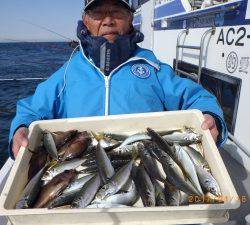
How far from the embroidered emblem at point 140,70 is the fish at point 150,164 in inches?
31.4

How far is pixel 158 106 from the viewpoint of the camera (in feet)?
10.3

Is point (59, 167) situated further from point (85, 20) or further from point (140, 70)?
point (85, 20)

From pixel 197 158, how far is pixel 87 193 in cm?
93

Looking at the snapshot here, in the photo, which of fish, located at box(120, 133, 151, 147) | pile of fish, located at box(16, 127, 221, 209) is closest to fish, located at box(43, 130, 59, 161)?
pile of fish, located at box(16, 127, 221, 209)

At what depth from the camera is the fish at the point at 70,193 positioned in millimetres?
2116

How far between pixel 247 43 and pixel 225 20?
0.69 metres

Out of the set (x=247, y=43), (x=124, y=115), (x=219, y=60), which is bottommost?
(x=124, y=115)

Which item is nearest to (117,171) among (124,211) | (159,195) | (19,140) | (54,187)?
(159,195)

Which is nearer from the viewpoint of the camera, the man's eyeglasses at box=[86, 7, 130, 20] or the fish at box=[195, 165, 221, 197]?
the fish at box=[195, 165, 221, 197]

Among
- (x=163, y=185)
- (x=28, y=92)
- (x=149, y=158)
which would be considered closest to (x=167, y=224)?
(x=163, y=185)

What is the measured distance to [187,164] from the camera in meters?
2.47

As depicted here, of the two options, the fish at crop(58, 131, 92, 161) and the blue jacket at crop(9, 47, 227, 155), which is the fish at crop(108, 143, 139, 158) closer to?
the fish at crop(58, 131, 92, 161)

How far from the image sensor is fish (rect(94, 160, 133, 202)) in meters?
2.15

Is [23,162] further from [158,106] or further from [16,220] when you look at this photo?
[158,106]
